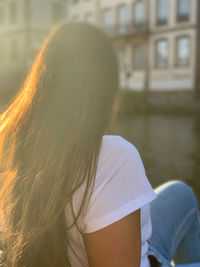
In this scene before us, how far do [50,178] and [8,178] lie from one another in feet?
0.45

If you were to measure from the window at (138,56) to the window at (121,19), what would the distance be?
51.4 inches

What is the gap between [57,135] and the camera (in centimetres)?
90

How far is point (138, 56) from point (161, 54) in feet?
5.69

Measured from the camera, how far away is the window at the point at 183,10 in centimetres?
1922

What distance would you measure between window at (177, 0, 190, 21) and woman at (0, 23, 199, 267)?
19763mm

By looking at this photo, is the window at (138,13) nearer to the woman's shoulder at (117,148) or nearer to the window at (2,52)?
the window at (2,52)

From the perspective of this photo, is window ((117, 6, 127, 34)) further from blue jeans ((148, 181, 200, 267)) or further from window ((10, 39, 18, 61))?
blue jeans ((148, 181, 200, 267))

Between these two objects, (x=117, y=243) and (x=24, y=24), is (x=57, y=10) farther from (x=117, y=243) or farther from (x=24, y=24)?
(x=117, y=243)

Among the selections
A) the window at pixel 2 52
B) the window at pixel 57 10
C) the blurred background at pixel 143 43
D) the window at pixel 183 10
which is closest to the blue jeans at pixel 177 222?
the blurred background at pixel 143 43

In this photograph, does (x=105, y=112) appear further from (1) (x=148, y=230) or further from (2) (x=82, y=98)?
(1) (x=148, y=230)

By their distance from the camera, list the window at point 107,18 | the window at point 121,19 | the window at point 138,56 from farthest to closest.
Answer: the window at point 107,18
the window at point 121,19
the window at point 138,56

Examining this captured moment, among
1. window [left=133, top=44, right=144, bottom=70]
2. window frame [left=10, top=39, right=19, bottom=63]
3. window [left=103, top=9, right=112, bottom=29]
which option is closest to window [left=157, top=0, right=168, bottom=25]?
window [left=133, top=44, right=144, bottom=70]

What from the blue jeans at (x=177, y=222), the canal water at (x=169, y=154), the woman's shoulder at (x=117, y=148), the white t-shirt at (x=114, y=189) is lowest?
the canal water at (x=169, y=154)

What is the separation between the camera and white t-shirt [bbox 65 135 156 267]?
844mm
